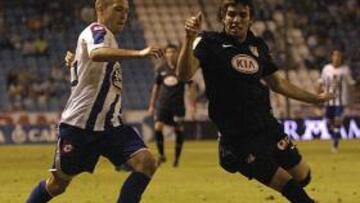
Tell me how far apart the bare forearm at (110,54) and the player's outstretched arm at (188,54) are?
36 centimetres

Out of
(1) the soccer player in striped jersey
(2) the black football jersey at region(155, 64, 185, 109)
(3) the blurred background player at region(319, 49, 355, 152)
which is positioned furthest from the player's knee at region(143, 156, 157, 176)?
(3) the blurred background player at region(319, 49, 355, 152)

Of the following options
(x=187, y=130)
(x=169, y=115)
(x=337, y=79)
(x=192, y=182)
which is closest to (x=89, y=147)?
(x=192, y=182)

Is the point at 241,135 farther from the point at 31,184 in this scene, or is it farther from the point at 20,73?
the point at 20,73

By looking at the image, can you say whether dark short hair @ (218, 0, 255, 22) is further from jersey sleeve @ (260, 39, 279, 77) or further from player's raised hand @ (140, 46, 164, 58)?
player's raised hand @ (140, 46, 164, 58)

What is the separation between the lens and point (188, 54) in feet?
21.9

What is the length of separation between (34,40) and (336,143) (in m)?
15.5

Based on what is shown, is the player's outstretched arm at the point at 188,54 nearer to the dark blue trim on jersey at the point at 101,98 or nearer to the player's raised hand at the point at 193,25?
the player's raised hand at the point at 193,25

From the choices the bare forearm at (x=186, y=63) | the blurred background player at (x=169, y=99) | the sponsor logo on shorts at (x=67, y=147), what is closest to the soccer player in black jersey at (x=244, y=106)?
the bare forearm at (x=186, y=63)

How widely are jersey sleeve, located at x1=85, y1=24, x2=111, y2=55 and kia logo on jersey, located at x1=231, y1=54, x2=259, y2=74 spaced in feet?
3.55

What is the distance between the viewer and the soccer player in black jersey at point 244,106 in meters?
7.35

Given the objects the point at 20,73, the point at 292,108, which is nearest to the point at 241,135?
the point at 292,108

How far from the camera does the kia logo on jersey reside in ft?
24.6

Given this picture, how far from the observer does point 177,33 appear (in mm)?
32938

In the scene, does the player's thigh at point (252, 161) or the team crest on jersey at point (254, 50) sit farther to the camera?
the team crest on jersey at point (254, 50)
